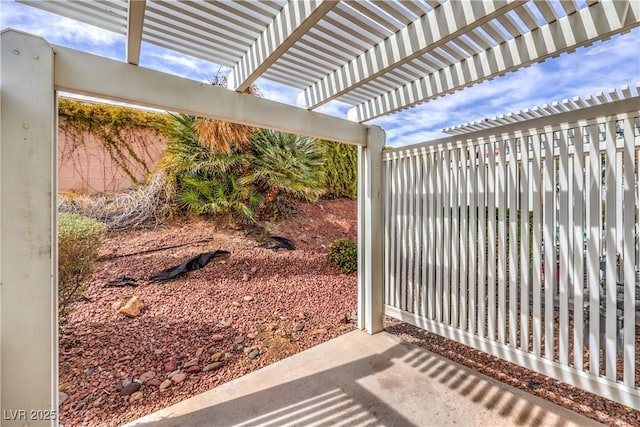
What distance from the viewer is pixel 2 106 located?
4.74ft

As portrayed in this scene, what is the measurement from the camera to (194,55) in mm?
2096

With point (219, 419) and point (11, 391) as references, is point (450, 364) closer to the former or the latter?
point (219, 419)

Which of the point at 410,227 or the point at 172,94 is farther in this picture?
the point at 410,227

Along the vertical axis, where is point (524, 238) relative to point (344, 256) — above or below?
above

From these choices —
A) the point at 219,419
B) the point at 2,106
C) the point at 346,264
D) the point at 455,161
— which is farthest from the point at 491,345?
the point at 2,106

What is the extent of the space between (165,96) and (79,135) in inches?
165

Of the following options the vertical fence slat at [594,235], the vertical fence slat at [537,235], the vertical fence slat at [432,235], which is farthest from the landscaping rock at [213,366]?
the vertical fence slat at [594,235]

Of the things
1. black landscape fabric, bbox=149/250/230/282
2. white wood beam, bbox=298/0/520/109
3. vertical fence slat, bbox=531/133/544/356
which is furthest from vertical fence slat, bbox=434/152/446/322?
black landscape fabric, bbox=149/250/230/282

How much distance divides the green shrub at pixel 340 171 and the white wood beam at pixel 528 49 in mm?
4764

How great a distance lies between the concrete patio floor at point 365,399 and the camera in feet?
6.40

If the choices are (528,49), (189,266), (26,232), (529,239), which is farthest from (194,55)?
(189,266)

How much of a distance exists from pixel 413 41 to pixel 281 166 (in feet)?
12.5

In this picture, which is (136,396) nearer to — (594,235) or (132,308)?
(132,308)

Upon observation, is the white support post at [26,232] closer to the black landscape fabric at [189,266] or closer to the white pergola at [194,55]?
the white pergola at [194,55]
